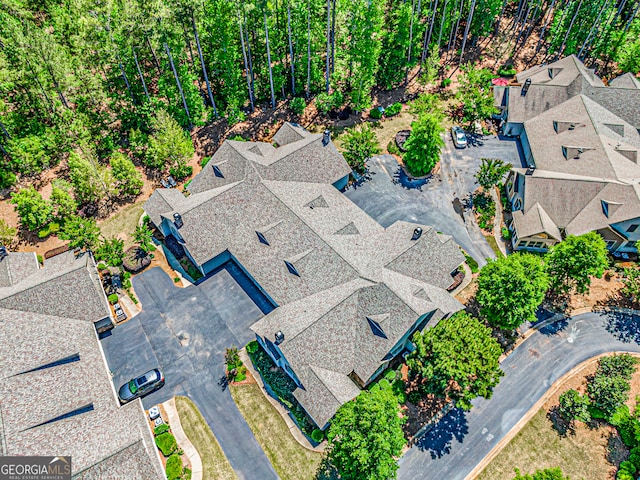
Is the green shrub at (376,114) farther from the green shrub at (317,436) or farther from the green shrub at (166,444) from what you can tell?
the green shrub at (166,444)

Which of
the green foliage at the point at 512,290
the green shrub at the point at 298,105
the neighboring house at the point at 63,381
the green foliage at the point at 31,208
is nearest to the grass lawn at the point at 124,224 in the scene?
the green foliage at the point at 31,208

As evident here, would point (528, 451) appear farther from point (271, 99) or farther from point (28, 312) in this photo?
point (271, 99)

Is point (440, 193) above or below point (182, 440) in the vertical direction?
above

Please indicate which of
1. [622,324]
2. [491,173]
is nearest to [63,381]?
[491,173]

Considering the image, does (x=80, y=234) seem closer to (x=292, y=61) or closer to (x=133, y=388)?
(x=133, y=388)

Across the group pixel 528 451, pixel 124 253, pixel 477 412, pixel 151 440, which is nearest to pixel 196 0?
pixel 124 253

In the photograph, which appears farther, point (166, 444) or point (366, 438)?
point (166, 444)
